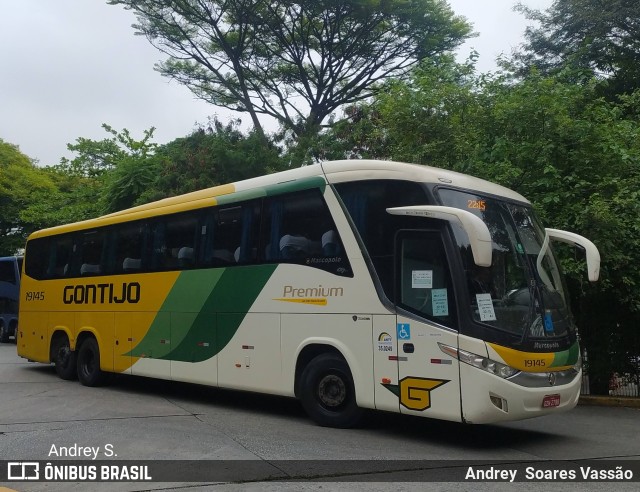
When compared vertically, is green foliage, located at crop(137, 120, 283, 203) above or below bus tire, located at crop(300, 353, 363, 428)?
above

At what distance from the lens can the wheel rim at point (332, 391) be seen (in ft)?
30.2

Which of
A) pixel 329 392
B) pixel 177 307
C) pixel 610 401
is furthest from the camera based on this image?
pixel 610 401

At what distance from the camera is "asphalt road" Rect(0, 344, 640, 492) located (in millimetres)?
6570

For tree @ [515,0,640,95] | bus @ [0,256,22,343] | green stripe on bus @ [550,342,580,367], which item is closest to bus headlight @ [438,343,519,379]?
green stripe on bus @ [550,342,580,367]

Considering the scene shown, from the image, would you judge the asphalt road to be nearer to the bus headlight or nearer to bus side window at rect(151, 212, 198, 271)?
the bus headlight

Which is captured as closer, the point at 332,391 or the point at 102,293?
the point at 332,391

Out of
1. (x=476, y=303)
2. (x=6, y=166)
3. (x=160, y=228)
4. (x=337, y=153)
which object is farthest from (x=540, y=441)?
(x=6, y=166)

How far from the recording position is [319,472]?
6855 millimetres

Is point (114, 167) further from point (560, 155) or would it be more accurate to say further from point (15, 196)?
point (560, 155)

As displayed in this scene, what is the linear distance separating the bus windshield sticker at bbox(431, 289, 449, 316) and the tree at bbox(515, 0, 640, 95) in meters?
13.4

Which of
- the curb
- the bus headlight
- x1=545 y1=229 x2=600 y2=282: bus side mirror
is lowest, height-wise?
the curb

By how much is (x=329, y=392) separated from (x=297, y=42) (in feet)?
69.0

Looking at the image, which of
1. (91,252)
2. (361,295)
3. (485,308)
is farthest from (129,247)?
(485,308)

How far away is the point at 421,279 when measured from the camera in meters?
8.41
